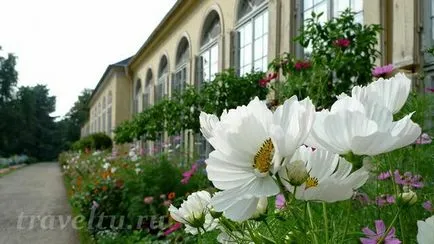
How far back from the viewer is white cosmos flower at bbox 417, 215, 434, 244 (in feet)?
2.24

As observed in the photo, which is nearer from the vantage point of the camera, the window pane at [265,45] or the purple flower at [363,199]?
the purple flower at [363,199]

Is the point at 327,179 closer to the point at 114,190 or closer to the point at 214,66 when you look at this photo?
the point at 114,190

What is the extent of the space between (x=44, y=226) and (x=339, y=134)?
831 cm

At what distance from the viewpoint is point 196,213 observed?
3.42 feet

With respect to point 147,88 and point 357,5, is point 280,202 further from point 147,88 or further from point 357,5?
point 147,88

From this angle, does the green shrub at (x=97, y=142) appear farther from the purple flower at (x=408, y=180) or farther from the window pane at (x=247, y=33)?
the purple flower at (x=408, y=180)

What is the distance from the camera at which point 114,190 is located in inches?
291

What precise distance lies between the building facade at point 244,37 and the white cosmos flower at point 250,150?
16.5ft

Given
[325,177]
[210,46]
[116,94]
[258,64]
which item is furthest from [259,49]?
[116,94]

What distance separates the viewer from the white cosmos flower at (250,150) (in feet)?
2.34

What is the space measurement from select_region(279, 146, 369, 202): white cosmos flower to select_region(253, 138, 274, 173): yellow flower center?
0.02 meters

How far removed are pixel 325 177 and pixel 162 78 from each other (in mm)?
19522

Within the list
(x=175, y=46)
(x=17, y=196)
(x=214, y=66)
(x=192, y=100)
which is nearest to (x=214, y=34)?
(x=214, y=66)

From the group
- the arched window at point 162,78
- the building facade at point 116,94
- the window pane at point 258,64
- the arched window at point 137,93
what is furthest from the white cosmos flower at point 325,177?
the building facade at point 116,94
